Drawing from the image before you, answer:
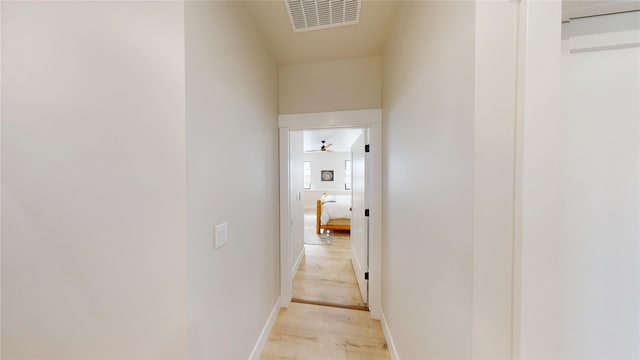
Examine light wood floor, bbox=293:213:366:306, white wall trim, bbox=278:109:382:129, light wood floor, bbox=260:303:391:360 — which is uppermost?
white wall trim, bbox=278:109:382:129

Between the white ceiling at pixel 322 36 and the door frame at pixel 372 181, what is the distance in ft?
1.77

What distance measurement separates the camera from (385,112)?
5.92 ft

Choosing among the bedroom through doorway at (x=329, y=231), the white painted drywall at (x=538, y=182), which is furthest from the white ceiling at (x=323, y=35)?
the white painted drywall at (x=538, y=182)

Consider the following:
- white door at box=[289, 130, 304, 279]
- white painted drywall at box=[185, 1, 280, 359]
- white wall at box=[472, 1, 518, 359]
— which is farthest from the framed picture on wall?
white wall at box=[472, 1, 518, 359]

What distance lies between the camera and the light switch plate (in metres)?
1.03

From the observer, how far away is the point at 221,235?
1.07 meters

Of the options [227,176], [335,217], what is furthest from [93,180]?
[335,217]

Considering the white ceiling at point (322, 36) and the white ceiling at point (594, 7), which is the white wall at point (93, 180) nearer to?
the white ceiling at point (322, 36)

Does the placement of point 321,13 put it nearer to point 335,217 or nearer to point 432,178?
point 432,178

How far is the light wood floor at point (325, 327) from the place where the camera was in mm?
1596

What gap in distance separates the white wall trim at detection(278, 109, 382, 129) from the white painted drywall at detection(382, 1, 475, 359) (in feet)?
1.35

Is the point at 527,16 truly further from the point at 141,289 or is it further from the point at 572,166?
the point at 141,289

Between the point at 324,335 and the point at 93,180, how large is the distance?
194cm

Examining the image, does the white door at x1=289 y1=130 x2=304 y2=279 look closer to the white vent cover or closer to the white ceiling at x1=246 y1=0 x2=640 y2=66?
the white ceiling at x1=246 y1=0 x2=640 y2=66
